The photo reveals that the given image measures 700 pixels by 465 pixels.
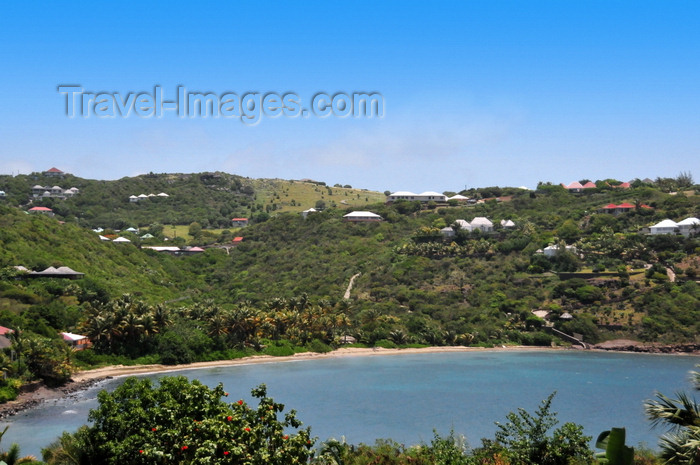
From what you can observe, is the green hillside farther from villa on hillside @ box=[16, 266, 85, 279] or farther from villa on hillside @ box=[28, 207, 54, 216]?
villa on hillside @ box=[28, 207, 54, 216]

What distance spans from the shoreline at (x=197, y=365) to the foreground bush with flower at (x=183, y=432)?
20.8 m

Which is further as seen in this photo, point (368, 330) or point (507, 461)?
point (368, 330)

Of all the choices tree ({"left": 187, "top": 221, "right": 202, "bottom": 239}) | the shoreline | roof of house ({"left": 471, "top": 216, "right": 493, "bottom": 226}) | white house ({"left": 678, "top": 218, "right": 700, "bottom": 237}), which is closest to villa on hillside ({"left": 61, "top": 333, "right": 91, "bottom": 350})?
the shoreline

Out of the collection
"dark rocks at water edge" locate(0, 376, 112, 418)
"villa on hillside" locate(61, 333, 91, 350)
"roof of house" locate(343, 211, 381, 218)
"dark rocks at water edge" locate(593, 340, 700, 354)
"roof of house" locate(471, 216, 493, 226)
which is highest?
"roof of house" locate(343, 211, 381, 218)

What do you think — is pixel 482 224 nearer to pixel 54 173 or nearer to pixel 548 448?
pixel 548 448

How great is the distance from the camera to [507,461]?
25.0m

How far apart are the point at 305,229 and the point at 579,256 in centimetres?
5208

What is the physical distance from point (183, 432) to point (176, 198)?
504 ft

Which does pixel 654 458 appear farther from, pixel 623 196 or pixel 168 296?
pixel 623 196

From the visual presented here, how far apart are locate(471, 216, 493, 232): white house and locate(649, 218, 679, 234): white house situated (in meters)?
25.2

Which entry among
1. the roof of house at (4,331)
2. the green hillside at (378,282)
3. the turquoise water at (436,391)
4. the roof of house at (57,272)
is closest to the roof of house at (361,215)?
the green hillside at (378,282)

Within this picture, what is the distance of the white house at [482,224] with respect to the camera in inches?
4328

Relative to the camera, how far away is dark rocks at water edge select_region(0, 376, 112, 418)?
144 ft

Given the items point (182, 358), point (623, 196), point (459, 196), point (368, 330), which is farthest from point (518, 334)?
point (459, 196)
